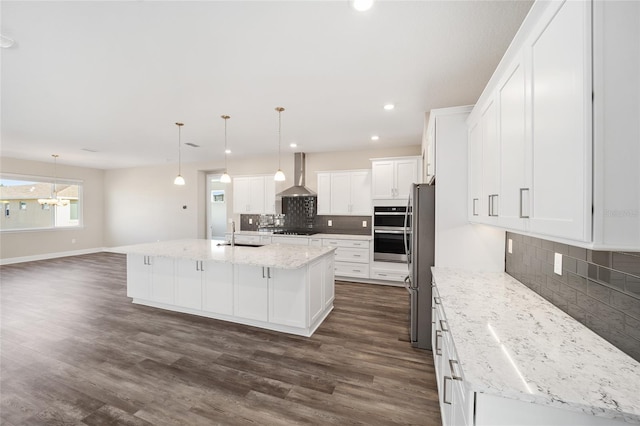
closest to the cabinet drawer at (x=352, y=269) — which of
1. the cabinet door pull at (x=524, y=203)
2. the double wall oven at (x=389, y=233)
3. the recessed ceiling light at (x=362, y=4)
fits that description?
the double wall oven at (x=389, y=233)

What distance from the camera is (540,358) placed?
1032mm

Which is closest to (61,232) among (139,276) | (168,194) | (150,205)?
(150,205)

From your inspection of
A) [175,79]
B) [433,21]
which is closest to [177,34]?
[175,79]

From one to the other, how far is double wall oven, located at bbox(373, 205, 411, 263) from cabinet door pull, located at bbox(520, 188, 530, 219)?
339cm

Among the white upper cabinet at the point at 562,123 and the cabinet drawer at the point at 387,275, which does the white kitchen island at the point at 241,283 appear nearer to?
the cabinet drawer at the point at 387,275

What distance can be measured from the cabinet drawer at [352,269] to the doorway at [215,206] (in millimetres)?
3901

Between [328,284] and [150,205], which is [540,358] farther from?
[150,205]

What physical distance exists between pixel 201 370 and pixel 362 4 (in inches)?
121

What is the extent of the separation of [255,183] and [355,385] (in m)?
4.87

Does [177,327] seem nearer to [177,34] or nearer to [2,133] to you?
[177,34]

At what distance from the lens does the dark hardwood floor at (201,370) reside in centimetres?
181

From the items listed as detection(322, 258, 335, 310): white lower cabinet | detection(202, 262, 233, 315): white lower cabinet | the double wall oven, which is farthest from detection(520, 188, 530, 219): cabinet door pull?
the double wall oven

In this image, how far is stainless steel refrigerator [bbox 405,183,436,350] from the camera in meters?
2.57

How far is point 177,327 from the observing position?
3102 millimetres
